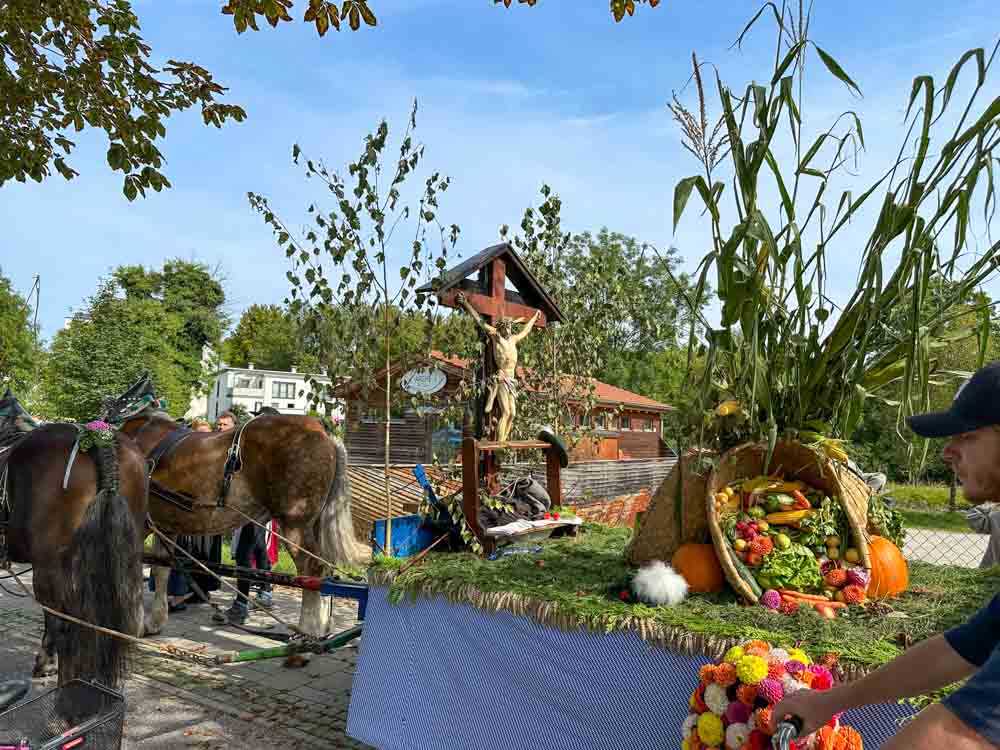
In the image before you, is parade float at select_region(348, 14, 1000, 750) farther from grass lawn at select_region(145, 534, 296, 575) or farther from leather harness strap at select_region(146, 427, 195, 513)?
grass lawn at select_region(145, 534, 296, 575)

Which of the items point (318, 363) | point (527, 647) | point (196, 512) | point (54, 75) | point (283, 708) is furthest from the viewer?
point (54, 75)

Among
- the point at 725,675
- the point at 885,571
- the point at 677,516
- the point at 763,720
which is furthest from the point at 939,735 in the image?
the point at 885,571

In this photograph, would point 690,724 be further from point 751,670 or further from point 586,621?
point 586,621

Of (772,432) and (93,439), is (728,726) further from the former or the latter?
(93,439)

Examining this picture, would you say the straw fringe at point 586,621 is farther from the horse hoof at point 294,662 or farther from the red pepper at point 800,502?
the horse hoof at point 294,662

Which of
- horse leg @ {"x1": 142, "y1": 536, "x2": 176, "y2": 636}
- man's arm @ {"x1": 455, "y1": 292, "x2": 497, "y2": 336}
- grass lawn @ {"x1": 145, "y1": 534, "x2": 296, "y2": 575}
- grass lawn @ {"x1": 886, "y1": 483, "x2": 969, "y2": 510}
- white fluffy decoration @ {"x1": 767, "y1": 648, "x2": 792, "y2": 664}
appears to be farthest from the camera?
grass lawn @ {"x1": 886, "y1": 483, "x2": 969, "y2": 510}

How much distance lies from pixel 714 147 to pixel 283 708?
4.34 m

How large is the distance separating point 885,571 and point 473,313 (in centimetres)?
285

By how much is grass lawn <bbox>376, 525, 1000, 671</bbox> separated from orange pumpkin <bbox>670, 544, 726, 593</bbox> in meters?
0.06

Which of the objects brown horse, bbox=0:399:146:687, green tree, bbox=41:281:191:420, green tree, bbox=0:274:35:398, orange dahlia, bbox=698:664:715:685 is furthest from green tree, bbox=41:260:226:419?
orange dahlia, bbox=698:664:715:685

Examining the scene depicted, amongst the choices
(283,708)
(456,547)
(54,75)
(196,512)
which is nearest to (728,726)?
(456,547)

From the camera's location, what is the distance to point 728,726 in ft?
6.31

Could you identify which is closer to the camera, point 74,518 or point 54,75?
point 74,518

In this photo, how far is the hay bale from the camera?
3.19 m
